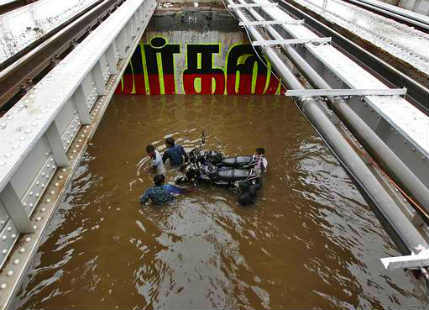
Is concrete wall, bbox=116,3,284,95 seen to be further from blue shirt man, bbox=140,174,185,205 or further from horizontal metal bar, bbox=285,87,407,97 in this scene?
horizontal metal bar, bbox=285,87,407,97

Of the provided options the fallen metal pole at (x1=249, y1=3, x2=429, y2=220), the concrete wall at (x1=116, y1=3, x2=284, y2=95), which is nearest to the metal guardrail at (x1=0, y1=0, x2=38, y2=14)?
the concrete wall at (x1=116, y1=3, x2=284, y2=95)

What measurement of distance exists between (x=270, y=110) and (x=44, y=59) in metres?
9.44

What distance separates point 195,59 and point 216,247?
9.03m

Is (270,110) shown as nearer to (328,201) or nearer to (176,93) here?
(176,93)

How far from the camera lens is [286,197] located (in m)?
7.71

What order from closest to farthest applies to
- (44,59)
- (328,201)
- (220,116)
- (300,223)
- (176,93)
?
1. (44,59)
2. (300,223)
3. (328,201)
4. (220,116)
5. (176,93)

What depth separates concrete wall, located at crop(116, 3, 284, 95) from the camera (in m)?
12.1

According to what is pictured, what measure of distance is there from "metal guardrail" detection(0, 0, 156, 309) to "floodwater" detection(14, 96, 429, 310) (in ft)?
9.88

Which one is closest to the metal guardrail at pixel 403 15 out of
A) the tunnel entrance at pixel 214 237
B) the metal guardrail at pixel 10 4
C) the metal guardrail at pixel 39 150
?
the tunnel entrance at pixel 214 237

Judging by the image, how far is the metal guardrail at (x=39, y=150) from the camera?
248 cm

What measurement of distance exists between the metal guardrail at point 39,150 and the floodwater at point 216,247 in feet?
9.88

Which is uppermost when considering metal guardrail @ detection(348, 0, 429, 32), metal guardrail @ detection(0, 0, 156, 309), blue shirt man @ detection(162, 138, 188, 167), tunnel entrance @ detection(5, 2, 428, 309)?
metal guardrail @ detection(348, 0, 429, 32)

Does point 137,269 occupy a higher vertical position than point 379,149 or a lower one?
lower

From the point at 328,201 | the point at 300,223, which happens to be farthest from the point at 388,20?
the point at 300,223
